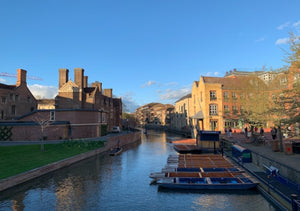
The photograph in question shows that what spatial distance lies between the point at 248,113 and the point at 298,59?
2015 cm

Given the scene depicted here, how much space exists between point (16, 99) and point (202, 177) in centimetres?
5730

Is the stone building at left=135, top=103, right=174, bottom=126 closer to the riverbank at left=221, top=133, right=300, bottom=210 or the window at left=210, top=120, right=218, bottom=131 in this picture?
the window at left=210, top=120, right=218, bottom=131

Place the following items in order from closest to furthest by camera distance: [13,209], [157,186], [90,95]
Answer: [13,209]
[157,186]
[90,95]

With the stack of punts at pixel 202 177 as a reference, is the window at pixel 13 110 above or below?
above

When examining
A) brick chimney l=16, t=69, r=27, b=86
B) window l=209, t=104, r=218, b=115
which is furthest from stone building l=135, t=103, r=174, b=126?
brick chimney l=16, t=69, r=27, b=86

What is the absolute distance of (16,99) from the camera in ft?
189

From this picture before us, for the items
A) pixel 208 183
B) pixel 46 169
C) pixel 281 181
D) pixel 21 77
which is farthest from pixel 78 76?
pixel 281 181

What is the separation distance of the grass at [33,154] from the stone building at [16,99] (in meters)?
28.7

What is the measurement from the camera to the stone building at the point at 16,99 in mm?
53438

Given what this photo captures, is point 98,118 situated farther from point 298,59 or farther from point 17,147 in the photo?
point 298,59

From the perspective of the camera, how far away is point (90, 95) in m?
58.6

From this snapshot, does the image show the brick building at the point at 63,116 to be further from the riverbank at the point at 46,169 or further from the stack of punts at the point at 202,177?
the stack of punts at the point at 202,177

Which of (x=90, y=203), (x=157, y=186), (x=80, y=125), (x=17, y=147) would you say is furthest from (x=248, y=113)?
(x=17, y=147)

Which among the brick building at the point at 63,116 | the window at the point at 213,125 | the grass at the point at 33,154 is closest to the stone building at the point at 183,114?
the window at the point at 213,125
